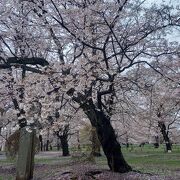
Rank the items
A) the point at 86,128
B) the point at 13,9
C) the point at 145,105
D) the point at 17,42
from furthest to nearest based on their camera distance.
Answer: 1. the point at 86,128
2. the point at 145,105
3. the point at 17,42
4. the point at 13,9

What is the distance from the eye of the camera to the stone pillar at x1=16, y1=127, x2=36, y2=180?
1371 cm

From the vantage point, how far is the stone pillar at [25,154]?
13.7m

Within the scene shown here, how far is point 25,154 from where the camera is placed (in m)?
13.7

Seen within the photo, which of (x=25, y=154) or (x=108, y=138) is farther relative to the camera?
(x=108, y=138)

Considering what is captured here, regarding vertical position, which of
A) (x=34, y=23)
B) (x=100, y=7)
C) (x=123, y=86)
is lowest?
(x=123, y=86)


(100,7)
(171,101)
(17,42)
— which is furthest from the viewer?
(171,101)

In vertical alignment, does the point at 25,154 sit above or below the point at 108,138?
below

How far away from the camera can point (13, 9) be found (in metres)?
14.1

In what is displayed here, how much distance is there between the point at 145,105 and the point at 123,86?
4.28 metres

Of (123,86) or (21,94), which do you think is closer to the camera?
(123,86)

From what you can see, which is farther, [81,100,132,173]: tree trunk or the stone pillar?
[81,100,132,173]: tree trunk

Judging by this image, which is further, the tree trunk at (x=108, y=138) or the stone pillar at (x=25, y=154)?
the tree trunk at (x=108, y=138)

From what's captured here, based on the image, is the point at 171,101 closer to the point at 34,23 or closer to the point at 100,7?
the point at 34,23

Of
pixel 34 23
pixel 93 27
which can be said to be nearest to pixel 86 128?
pixel 34 23
